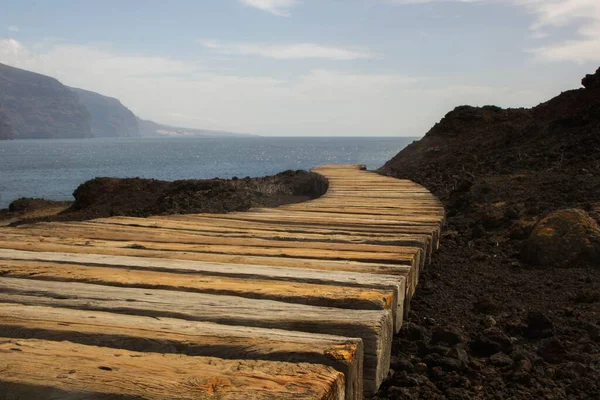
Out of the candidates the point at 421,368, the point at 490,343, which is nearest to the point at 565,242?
the point at 490,343

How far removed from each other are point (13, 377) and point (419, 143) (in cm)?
1928

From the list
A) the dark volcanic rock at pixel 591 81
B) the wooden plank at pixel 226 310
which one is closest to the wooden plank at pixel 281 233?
the wooden plank at pixel 226 310

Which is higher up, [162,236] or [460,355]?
[162,236]

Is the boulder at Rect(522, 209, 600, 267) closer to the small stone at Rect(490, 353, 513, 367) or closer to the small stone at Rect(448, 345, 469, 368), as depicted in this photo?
the small stone at Rect(490, 353, 513, 367)

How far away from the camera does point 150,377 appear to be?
156cm

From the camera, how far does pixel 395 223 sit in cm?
509

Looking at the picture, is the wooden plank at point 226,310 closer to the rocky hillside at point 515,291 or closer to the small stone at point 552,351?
the rocky hillside at point 515,291

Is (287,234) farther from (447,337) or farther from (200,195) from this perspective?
(200,195)

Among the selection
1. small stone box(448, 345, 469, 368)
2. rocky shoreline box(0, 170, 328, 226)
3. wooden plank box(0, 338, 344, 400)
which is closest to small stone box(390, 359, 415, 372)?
small stone box(448, 345, 469, 368)

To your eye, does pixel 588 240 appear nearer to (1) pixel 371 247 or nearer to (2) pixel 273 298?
(1) pixel 371 247

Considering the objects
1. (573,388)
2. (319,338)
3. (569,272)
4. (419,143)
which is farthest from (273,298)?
(419,143)

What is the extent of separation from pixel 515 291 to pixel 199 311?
324cm

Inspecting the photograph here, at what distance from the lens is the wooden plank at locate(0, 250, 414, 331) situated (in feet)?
8.05

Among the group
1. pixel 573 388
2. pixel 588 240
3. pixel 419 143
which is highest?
pixel 419 143
